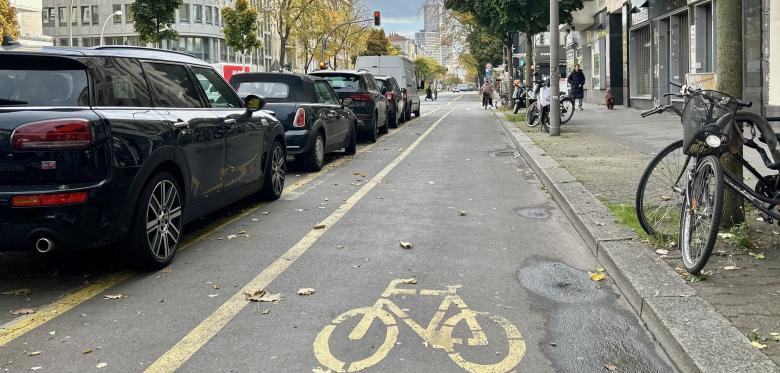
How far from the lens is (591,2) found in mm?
37438

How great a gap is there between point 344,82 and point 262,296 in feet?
43.5

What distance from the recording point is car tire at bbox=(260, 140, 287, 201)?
28.4ft

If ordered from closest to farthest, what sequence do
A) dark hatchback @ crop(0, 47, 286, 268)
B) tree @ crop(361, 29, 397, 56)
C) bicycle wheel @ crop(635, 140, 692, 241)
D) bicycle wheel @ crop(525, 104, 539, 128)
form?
dark hatchback @ crop(0, 47, 286, 268) → bicycle wheel @ crop(635, 140, 692, 241) → bicycle wheel @ crop(525, 104, 539, 128) → tree @ crop(361, 29, 397, 56)

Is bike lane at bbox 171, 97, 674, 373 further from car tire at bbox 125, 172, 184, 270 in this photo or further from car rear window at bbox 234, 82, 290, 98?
car rear window at bbox 234, 82, 290, 98

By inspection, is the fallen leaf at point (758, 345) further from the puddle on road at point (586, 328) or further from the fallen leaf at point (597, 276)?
the fallen leaf at point (597, 276)

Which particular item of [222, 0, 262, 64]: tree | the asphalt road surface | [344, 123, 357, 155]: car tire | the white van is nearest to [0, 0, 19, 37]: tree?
the white van

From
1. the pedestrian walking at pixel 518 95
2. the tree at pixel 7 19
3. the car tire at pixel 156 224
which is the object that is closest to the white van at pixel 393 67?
the pedestrian walking at pixel 518 95

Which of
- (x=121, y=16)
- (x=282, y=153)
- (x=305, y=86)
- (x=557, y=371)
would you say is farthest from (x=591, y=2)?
(x=121, y=16)

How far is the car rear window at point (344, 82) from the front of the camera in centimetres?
1769

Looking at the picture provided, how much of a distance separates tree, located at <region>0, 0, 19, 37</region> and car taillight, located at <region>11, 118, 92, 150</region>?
103ft

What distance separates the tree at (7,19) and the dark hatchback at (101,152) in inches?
1196

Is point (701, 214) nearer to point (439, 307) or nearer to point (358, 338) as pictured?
point (439, 307)

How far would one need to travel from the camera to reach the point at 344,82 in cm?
1777

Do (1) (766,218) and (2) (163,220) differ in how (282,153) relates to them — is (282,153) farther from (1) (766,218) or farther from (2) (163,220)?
(1) (766,218)
